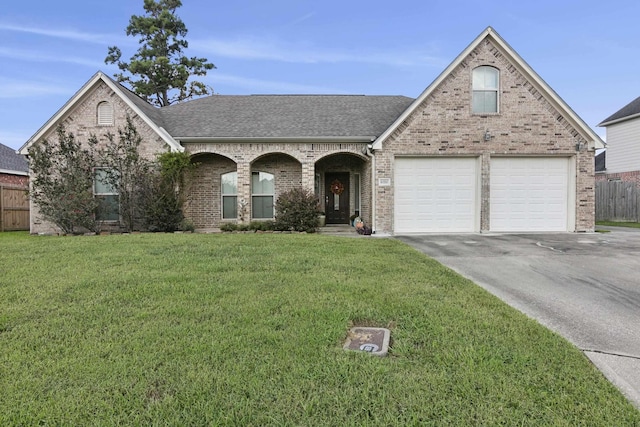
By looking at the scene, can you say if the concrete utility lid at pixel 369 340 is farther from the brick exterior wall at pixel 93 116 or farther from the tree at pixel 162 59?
the tree at pixel 162 59

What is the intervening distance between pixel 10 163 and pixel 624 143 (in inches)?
1440

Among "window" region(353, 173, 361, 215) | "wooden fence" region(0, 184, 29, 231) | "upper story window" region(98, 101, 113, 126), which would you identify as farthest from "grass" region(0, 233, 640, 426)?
"wooden fence" region(0, 184, 29, 231)

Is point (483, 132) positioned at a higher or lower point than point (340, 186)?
higher

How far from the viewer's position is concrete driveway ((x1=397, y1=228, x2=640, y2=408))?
341 centimetres

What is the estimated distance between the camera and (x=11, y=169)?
21.9 meters

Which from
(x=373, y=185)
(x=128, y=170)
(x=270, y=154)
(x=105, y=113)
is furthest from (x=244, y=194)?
(x=105, y=113)

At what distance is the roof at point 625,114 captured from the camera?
21.5 m

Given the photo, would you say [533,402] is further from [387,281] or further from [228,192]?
[228,192]

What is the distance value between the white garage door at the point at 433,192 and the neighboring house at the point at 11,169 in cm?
2141

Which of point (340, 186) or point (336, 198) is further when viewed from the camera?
point (336, 198)

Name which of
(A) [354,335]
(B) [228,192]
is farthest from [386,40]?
(A) [354,335]

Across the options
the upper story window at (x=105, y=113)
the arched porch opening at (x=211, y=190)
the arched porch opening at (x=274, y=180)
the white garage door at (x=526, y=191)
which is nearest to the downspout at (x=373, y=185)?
the arched porch opening at (x=274, y=180)

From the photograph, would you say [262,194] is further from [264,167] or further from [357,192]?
[357,192]

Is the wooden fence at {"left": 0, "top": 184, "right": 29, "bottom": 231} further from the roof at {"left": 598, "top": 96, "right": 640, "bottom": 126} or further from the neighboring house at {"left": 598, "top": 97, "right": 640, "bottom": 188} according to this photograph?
the roof at {"left": 598, "top": 96, "right": 640, "bottom": 126}
